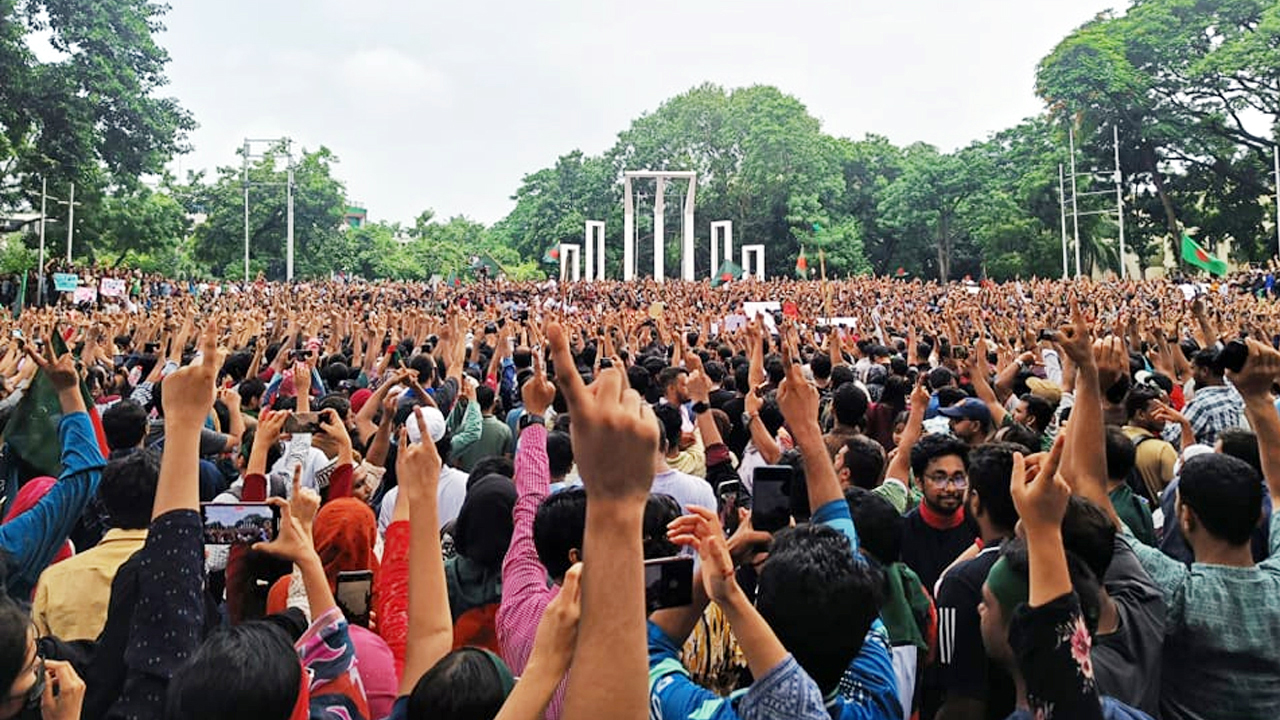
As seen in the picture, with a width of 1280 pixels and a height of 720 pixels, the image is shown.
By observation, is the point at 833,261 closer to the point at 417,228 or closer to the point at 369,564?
the point at 417,228

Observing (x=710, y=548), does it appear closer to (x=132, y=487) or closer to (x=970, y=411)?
(x=132, y=487)

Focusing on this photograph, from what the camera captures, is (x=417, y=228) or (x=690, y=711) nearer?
(x=690, y=711)

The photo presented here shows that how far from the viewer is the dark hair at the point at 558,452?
4.70 metres

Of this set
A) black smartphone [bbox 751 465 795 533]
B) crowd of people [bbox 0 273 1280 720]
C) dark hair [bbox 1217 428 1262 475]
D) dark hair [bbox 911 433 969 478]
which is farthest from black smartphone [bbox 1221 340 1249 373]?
black smartphone [bbox 751 465 795 533]

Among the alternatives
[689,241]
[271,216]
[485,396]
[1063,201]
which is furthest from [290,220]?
[485,396]

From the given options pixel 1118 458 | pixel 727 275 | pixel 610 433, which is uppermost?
pixel 727 275

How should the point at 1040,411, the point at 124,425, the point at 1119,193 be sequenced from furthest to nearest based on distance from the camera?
the point at 1119,193
the point at 1040,411
the point at 124,425

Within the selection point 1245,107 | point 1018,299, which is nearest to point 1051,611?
point 1018,299

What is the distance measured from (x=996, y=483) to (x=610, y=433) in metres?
2.11

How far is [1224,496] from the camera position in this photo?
2988mm

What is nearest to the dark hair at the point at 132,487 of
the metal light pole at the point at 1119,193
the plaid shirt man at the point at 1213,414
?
the plaid shirt man at the point at 1213,414

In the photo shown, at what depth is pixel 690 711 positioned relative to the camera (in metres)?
2.09

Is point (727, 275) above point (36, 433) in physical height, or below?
above

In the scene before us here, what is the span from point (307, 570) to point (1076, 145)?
49.5 meters
